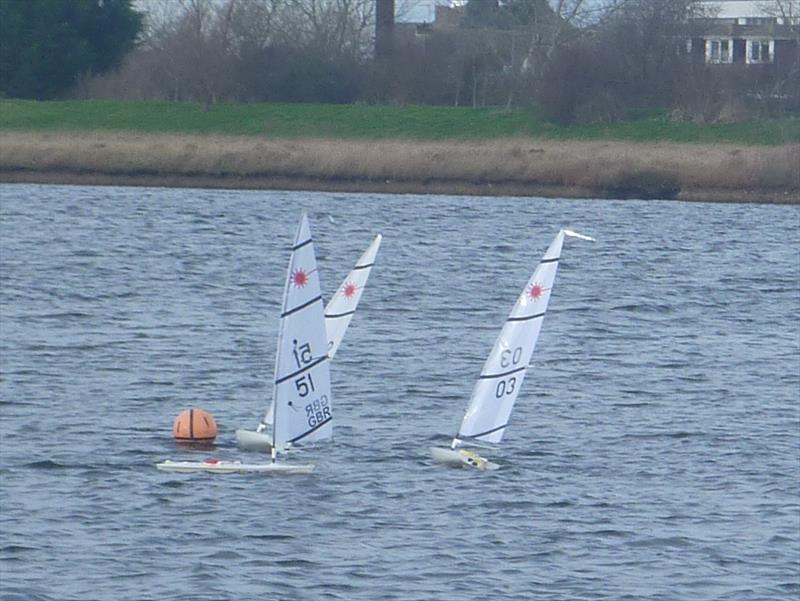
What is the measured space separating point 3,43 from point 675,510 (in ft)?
189

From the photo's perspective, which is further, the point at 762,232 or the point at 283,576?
the point at 762,232

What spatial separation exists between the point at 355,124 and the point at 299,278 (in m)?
47.2

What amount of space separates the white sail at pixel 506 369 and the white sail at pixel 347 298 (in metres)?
2.15

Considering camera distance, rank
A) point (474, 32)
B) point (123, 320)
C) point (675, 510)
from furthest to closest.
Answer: point (474, 32) → point (123, 320) → point (675, 510)

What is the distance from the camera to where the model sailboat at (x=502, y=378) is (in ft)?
58.0

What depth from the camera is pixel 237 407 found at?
2123cm

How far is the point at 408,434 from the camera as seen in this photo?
63.9 feet

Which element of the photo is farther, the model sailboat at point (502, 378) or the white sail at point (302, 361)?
the model sailboat at point (502, 378)

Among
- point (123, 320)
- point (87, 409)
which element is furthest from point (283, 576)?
point (123, 320)

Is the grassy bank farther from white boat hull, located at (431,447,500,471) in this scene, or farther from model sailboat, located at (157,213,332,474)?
model sailboat, located at (157,213,332,474)

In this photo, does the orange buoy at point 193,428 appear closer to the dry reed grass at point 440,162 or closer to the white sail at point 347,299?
the white sail at point 347,299

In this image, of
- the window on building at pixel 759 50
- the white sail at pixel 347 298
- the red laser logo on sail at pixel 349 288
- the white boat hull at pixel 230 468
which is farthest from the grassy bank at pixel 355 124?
the white boat hull at pixel 230 468

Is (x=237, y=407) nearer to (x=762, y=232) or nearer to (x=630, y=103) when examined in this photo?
(x=762, y=232)

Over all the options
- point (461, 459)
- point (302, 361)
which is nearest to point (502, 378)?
point (461, 459)
